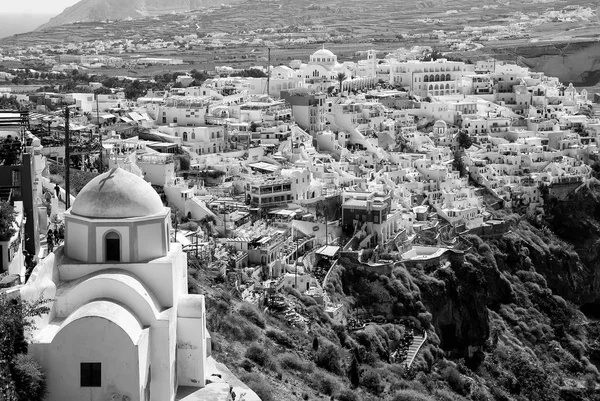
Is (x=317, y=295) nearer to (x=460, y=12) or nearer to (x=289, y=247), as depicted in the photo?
(x=289, y=247)

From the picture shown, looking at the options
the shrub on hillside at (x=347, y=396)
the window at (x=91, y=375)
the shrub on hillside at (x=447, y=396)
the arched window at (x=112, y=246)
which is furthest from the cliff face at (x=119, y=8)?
the window at (x=91, y=375)

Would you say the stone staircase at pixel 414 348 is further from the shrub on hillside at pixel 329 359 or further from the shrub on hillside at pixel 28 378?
the shrub on hillside at pixel 28 378

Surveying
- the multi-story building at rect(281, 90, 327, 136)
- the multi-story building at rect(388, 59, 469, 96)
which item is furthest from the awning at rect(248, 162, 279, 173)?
the multi-story building at rect(388, 59, 469, 96)

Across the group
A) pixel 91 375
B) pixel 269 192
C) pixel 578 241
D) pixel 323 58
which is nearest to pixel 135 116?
pixel 269 192

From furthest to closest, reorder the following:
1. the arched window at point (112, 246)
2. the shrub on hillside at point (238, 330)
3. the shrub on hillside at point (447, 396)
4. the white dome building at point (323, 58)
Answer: the white dome building at point (323, 58) < the shrub on hillside at point (447, 396) < the shrub on hillside at point (238, 330) < the arched window at point (112, 246)

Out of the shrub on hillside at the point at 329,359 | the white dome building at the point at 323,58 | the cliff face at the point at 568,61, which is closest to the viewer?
the shrub on hillside at the point at 329,359

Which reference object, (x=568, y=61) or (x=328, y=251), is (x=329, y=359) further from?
(x=568, y=61)
